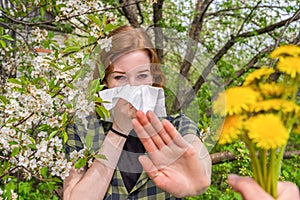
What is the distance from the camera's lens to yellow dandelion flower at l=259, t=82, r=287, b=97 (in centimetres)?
45

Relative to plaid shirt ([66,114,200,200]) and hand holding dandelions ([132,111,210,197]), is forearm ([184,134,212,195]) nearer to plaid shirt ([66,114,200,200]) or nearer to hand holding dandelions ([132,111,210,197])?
hand holding dandelions ([132,111,210,197])

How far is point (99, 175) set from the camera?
1386mm

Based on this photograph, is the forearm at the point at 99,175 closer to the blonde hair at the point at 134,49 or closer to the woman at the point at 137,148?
the woman at the point at 137,148

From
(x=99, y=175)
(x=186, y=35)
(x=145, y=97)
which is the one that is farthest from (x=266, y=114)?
(x=186, y=35)

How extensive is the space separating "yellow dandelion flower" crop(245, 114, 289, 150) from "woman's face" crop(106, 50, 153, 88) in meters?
0.56

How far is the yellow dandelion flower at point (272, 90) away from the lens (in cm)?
45

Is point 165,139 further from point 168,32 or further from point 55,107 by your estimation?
point 55,107

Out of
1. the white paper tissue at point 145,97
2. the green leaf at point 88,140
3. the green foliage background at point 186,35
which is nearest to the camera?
the white paper tissue at point 145,97

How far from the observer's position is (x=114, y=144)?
4.27ft

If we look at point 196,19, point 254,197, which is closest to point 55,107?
point 254,197

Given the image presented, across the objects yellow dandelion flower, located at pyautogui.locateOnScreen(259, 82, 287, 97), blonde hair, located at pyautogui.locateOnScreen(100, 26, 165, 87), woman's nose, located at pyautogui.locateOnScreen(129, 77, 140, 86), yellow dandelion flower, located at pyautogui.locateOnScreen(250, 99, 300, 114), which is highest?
blonde hair, located at pyautogui.locateOnScreen(100, 26, 165, 87)

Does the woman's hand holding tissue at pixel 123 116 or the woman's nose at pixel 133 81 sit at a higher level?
the woman's nose at pixel 133 81

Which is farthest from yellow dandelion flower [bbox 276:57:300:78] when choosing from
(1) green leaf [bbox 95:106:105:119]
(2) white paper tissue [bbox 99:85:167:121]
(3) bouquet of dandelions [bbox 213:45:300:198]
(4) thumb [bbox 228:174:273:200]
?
(1) green leaf [bbox 95:106:105:119]

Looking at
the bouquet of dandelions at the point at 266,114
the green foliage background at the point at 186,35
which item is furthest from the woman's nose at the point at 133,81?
the bouquet of dandelions at the point at 266,114
